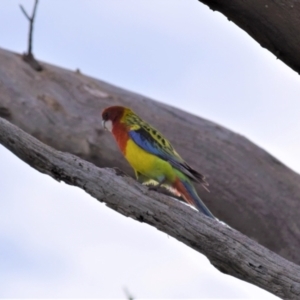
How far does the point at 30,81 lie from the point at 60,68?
29 centimetres

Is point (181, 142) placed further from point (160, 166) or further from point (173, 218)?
point (173, 218)

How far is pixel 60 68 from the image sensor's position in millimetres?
4918

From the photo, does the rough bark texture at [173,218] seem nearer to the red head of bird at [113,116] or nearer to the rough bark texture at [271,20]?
the rough bark texture at [271,20]

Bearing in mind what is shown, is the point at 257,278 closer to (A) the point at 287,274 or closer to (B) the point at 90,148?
(A) the point at 287,274

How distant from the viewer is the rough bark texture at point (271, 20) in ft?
9.50

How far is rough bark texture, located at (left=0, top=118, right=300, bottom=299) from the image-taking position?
2531 mm

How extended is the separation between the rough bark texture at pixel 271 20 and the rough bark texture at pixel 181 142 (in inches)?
69.6

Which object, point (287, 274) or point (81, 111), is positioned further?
point (81, 111)

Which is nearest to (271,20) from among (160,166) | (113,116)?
(160,166)

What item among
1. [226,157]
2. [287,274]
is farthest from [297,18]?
[226,157]

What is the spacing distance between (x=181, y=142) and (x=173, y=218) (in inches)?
85.9

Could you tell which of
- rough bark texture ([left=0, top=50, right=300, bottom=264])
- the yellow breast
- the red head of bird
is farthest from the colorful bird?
rough bark texture ([left=0, top=50, right=300, bottom=264])

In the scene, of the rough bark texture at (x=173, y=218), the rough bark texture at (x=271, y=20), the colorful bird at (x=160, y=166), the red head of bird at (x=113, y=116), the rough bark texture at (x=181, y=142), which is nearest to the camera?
the rough bark texture at (x=173, y=218)

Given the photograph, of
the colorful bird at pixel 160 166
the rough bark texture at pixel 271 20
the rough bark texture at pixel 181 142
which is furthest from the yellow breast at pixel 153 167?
the rough bark texture at pixel 181 142
